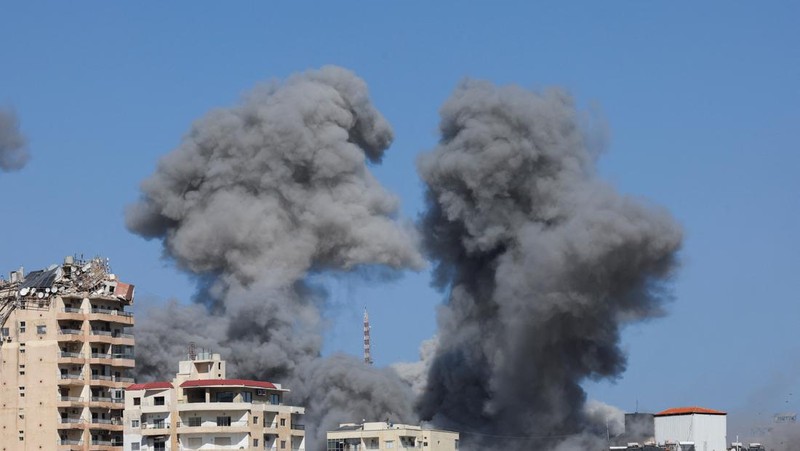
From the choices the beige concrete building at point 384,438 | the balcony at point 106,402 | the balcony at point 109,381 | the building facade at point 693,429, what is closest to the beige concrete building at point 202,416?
the balcony at point 106,402

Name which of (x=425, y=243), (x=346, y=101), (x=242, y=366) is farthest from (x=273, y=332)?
(x=346, y=101)

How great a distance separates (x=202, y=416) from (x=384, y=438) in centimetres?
928

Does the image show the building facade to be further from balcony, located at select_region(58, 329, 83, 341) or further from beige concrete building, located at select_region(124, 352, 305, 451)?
balcony, located at select_region(58, 329, 83, 341)

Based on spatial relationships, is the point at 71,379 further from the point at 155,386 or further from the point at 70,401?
the point at 155,386

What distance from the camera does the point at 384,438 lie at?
3334 inches

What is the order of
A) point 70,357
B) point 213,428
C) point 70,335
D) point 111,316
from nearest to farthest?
point 213,428, point 70,357, point 70,335, point 111,316

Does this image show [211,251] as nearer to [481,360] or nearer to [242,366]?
[242,366]

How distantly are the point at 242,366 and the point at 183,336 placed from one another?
3.35 metres

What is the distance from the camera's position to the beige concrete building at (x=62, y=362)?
82.8 m

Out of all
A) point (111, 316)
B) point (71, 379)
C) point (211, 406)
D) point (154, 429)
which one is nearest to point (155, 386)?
point (154, 429)

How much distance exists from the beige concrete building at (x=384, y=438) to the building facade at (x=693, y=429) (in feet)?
32.6

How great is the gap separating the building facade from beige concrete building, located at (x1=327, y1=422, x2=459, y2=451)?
32.6ft

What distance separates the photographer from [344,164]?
111 meters

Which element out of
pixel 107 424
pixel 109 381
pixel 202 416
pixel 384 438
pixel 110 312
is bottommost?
pixel 384 438
